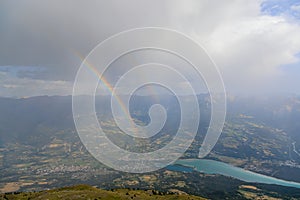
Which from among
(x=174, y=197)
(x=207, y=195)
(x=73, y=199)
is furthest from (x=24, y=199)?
(x=207, y=195)

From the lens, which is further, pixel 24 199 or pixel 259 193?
pixel 259 193

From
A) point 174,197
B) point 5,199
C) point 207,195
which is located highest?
point 174,197

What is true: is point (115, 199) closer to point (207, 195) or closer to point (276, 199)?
point (207, 195)

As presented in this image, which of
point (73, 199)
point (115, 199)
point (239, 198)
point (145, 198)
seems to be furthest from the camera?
point (239, 198)

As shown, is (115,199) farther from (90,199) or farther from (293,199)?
(293,199)

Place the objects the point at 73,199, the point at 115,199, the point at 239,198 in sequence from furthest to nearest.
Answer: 1. the point at 239,198
2. the point at 115,199
3. the point at 73,199

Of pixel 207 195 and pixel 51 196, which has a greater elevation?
pixel 51 196

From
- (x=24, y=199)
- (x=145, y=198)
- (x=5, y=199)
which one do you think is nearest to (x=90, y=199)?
(x=145, y=198)

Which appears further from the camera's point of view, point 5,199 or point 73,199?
point 5,199

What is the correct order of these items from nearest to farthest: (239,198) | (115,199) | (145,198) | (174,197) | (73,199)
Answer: (73,199), (115,199), (145,198), (174,197), (239,198)
